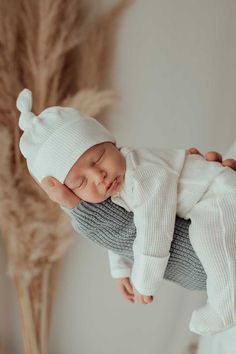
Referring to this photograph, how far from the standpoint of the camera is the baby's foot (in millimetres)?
727

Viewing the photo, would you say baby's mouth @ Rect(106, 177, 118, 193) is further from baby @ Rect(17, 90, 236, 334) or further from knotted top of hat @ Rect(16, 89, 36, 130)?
knotted top of hat @ Rect(16, 89, 36, 130)

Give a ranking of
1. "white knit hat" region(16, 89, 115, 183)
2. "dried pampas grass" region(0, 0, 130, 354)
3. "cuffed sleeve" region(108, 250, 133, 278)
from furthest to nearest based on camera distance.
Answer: "dried pampas grass" region(0, 0, 130, 354)
"cuffed sleeve" region(108, 250, 133, 278)
"white knit hat" region(16, 89, 115, 183)

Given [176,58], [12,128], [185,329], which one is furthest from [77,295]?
[176,58]

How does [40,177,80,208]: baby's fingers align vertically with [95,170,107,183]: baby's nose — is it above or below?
below

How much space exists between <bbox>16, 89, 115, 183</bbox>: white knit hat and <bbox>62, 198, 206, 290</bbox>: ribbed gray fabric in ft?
0.26

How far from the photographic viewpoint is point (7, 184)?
4.36 feet

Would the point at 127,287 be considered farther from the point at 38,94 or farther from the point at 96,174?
the point at 38,94

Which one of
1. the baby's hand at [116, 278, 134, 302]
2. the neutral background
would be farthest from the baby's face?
the neutral background

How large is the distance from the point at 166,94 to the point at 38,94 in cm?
36

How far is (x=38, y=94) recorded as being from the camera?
1.33 m

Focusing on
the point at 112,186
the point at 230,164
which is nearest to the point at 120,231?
the point at 112,186

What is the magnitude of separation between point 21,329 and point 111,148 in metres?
1.05

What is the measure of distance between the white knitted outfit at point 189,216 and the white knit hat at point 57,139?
74 millimetres

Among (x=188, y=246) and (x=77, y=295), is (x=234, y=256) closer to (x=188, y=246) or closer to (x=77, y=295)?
(x=188, y=246)
